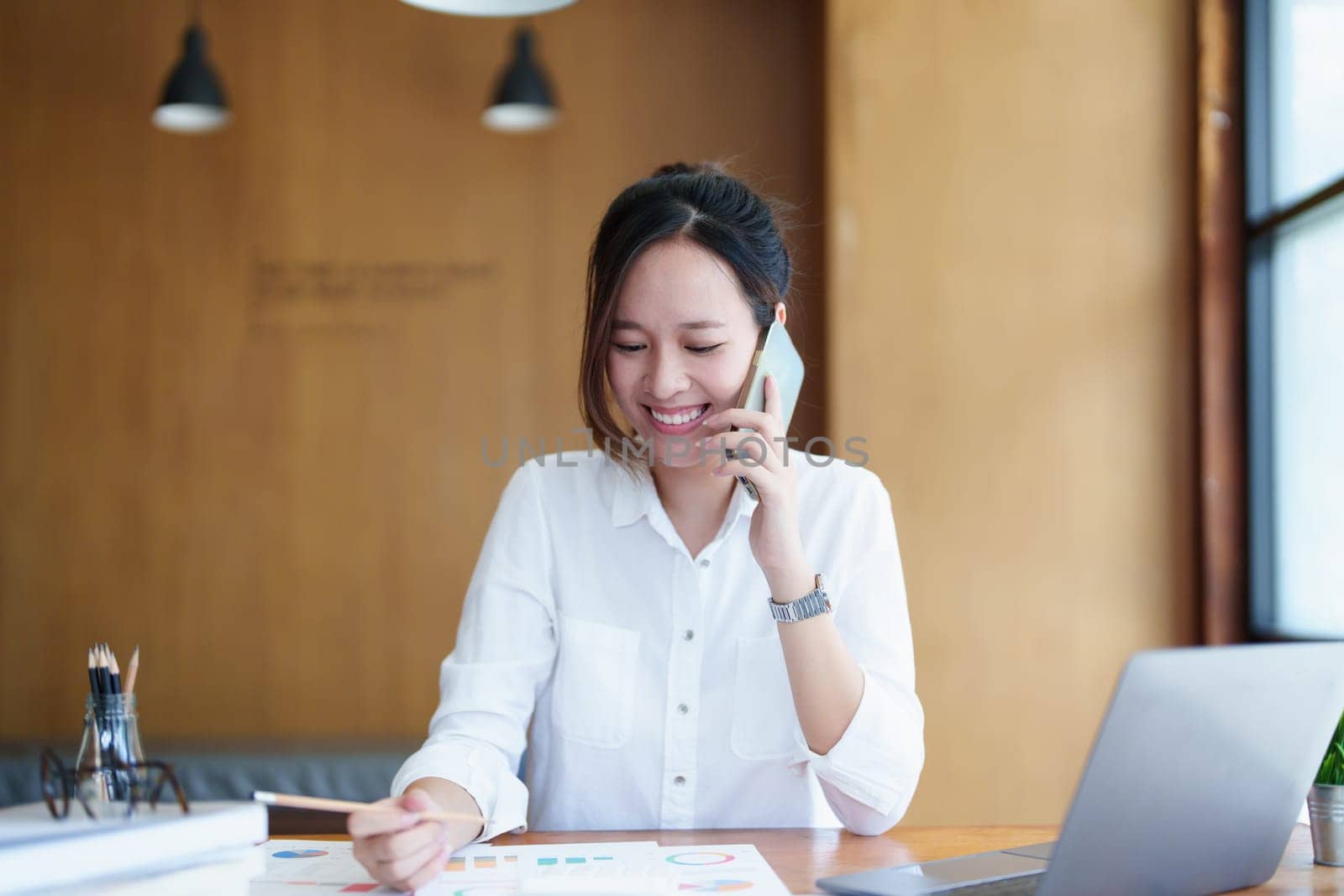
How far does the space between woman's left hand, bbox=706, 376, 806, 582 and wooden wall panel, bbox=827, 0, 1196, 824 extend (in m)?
1.56

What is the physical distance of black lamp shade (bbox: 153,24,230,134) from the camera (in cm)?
350

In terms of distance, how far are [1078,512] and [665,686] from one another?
5.68 ft

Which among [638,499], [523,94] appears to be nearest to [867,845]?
[638,499]

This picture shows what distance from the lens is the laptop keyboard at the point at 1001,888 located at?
106 centimetres

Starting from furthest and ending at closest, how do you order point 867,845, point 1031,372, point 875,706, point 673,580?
point 1031,372, point 673,580, point 875,706, point 867,845

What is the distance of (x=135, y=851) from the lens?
2.87ft

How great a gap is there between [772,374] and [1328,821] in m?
0.83

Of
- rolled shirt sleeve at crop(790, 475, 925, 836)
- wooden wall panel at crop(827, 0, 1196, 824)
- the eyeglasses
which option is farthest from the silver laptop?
wooden wall panel at crop(827, 0, 1196, 824)

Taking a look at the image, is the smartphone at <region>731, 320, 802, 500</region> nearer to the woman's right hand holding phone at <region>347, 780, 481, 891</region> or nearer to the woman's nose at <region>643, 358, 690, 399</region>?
the woman's nose at <region>643, 358, 690, 399</region>

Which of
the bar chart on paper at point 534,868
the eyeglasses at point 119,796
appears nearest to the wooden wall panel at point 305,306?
the bar chart on paper at point 534,868

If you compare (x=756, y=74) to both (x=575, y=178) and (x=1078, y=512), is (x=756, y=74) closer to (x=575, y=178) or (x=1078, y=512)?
(x=575, y=178)

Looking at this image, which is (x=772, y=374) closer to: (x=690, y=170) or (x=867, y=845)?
(x=690, y=170)

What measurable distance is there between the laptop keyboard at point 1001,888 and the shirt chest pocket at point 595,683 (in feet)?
2.04

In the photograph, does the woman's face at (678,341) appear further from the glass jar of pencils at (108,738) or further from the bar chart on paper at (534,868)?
the glass jar of pencils at (108,738)
